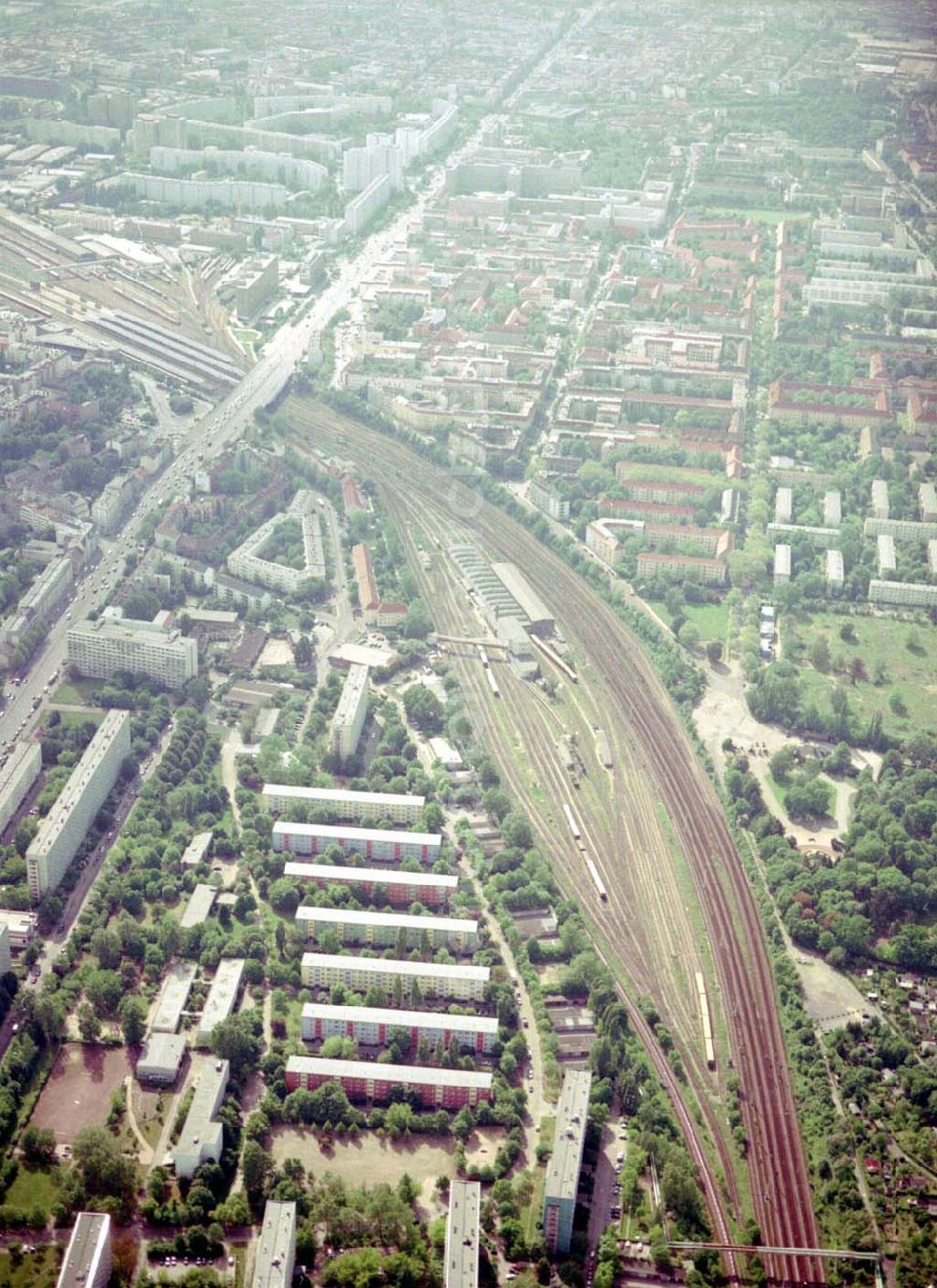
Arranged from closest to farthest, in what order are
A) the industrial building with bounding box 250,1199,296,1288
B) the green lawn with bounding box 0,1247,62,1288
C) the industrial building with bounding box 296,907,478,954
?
the industrial building with bounding box 250,1199,296,1288 → the green lawn with bounding box 0,1247,62,1288 → the industrial building with bounding box 296,907,478,954

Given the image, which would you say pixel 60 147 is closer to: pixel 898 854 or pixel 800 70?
pixel 800 70

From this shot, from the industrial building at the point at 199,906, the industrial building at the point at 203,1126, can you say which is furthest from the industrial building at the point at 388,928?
the industrial building at the point at 203,1126

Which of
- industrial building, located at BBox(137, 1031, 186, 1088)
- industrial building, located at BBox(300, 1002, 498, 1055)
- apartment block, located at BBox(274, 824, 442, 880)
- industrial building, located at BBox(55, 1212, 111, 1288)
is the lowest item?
industrial building, located at BBox(55, 1212, 111, 1288)

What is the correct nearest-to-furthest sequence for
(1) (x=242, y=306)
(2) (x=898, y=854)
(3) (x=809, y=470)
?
(2) (x=898, y=854), (3) (x=809, y=470), (1) (x=242, y=306)

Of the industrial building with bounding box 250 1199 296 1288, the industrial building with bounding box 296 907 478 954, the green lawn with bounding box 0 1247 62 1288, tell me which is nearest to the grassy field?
the industrial building with bounding box 296 907 478 954

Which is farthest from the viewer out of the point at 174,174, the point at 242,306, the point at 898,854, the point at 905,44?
the point at 905,44

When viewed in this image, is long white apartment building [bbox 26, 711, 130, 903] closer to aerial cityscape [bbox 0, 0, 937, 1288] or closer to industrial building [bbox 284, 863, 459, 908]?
aerial cityscape [bbox 0, 0, 937, 1288]

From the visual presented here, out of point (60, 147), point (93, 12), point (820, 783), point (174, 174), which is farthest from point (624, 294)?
point (93, 12)
